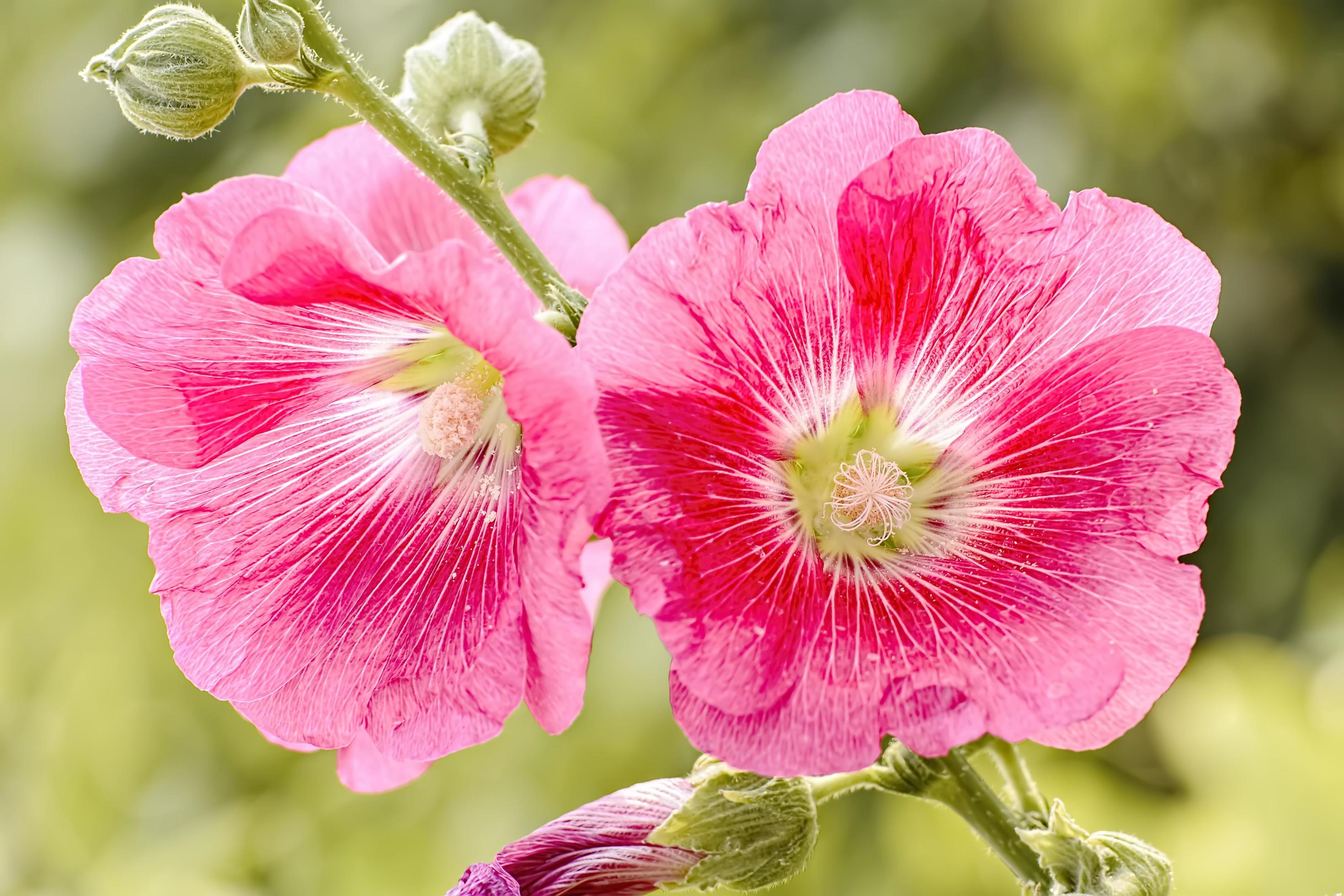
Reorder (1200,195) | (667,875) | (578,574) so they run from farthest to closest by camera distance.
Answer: (1200,195) → (667,875) → (578,574)

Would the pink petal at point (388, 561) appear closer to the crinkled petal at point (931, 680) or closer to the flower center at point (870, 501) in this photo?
the crinkled petal at point (931, 680)

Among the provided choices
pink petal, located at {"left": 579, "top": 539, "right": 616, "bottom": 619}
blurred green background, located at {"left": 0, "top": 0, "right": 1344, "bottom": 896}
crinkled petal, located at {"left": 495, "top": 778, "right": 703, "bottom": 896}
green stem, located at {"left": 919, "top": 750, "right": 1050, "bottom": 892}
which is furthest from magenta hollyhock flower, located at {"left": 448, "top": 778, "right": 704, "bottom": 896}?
blurred green background, located at {"left": 0, "top": 0, "right": 1344, "bottom": 896}

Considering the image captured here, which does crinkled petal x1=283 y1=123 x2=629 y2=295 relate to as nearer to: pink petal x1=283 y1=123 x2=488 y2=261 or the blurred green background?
pink petal x1=283 y1=123 x2=488 y2=261

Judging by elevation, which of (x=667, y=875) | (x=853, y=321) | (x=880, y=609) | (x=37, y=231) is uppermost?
(x=37, y=231)

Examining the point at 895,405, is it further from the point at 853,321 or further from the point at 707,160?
the point at 707,160

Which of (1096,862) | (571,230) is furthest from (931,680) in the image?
(571,230)

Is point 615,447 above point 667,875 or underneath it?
above

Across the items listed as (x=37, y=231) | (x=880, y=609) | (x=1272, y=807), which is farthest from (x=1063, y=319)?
(x=37, y=231)

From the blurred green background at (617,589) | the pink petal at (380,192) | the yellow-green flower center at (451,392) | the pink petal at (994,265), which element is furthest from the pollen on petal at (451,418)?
the blurred green background at (617,589)
